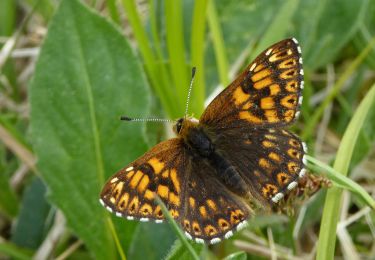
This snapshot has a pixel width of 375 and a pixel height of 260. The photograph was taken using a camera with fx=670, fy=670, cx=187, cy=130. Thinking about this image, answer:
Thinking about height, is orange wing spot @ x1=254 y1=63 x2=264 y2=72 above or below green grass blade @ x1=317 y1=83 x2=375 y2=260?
above

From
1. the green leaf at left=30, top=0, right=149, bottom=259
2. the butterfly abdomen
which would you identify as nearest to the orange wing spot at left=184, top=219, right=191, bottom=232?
the butterfly abdomen

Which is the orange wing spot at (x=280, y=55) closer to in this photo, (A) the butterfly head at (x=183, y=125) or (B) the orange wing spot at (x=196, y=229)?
(A) the butterfly head at (x=183, y=125)

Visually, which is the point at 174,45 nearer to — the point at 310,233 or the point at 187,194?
the point at 187,194

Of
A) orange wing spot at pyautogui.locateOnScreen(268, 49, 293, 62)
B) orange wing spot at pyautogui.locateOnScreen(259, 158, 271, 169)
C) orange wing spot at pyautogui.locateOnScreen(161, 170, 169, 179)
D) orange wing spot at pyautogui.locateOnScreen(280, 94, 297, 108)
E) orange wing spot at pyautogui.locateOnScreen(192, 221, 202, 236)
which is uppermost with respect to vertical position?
orange wing spot at pyautogui.locateOnScreen(268, 49, 293, 62)

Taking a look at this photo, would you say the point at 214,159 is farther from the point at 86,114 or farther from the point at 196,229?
the point at 86,114

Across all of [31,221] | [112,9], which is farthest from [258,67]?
[31,221]

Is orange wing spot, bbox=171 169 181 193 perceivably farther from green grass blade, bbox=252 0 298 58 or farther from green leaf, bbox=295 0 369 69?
green leaf, bbox=295 0 369 69
